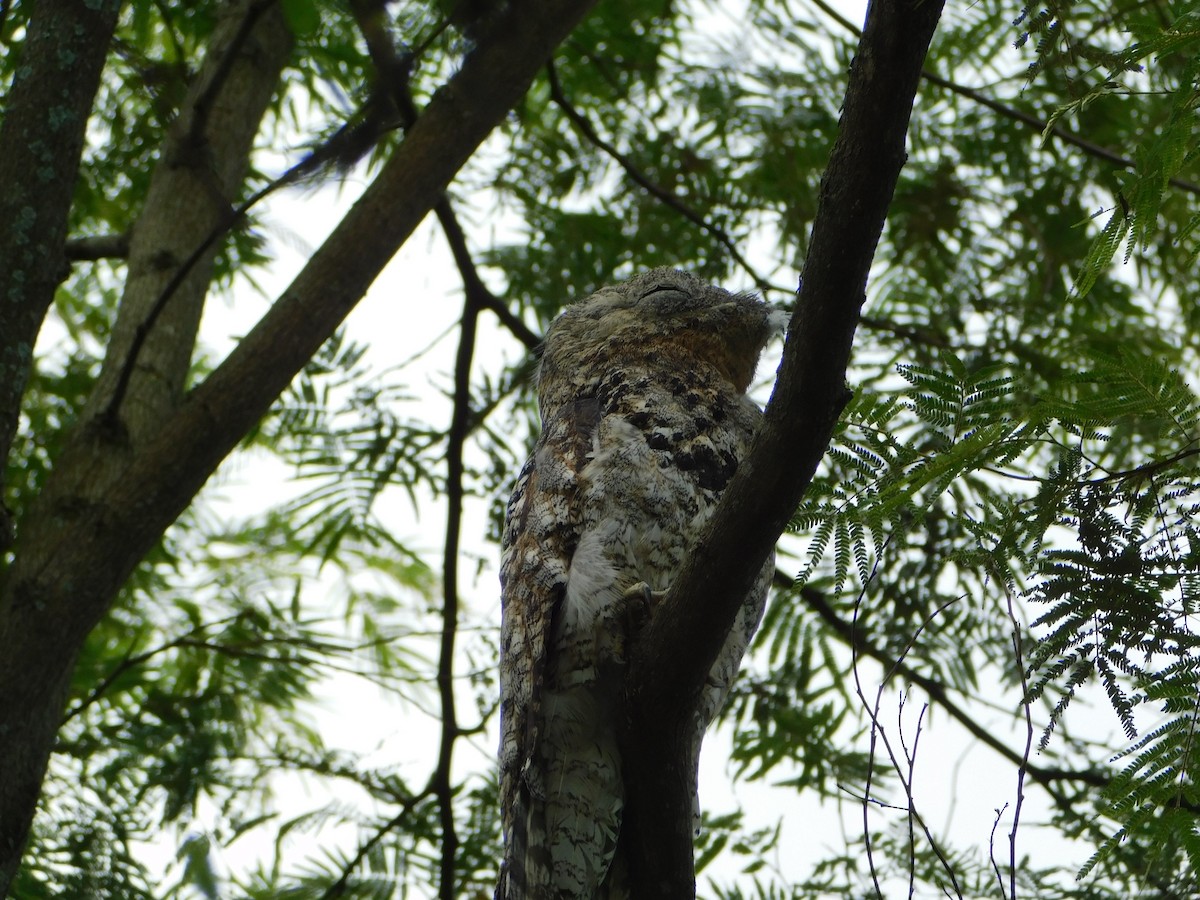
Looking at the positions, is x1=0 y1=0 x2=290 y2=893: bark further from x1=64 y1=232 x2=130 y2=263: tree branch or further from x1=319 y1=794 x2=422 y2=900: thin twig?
x1=319 y1=794 x2=422 y2=900: thin twig

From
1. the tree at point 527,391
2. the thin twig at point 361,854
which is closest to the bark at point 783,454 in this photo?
the tree at point 527,391

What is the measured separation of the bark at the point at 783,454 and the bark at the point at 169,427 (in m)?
0.86

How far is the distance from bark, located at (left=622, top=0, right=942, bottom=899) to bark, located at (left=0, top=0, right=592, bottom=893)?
34.0 inches

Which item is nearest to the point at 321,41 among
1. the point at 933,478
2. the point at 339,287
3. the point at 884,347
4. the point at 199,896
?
the point at 339,287

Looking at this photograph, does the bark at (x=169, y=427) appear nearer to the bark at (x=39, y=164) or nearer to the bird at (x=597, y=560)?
the bark at (x=39, y=164)

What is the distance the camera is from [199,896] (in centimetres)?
111

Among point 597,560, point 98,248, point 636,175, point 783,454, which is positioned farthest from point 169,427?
point 636,175

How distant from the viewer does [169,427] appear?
2.90 metres

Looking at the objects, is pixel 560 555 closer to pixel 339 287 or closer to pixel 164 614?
pixel 339 287

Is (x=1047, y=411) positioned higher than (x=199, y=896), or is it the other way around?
(x=1047, y=411)

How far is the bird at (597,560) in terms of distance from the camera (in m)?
2.46

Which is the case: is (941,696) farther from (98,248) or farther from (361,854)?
(98,248)

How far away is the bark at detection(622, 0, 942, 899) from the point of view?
1.92 metres

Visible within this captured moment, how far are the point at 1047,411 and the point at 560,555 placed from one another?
1.14 m
